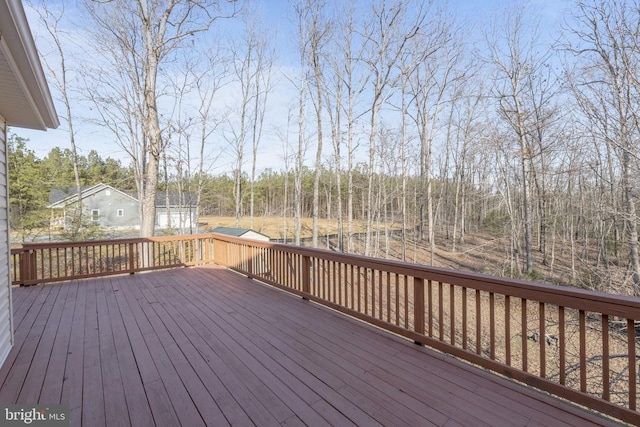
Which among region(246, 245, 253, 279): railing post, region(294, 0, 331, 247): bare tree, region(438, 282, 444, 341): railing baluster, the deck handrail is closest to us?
the deck handrail

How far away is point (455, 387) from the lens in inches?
80.5

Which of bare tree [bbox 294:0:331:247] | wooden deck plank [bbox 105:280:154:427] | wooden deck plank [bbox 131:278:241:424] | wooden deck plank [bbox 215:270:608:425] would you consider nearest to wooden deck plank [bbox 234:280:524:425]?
wooden deck plank [bbox 215:270:608:425]

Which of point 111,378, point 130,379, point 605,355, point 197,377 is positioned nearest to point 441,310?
point 605,355

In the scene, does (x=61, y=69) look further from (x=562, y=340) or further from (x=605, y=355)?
(x=605, y=355)

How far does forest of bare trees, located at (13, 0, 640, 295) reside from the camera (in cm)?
604

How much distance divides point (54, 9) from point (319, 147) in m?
8.61

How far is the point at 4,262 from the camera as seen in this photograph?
277 centimetres

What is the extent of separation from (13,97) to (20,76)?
54cm

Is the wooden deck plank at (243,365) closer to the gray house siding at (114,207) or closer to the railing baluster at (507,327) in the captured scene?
the railing baluster at (507,327)

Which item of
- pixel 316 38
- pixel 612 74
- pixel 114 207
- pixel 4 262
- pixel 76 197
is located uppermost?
pixel 316 38

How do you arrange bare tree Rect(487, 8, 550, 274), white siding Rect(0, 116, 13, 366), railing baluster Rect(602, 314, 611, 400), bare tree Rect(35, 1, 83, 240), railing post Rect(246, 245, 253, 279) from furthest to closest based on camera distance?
bare tree Rect(487, 8, 550, 274)
bare tree Rect(35, 1, 83, 240)
railing post Rect(246, 245, 253, 279)
white siding Rect(0, 116, 13, 366)
railing baluster Rect(602, 314, 611, 400)

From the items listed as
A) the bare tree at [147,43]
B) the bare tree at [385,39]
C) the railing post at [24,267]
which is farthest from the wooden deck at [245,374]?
the bare tree at [385,39]

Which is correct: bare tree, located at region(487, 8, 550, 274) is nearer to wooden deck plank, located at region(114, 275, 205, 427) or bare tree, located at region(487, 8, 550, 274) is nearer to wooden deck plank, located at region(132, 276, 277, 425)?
wooden deck plank, located at region(132, 276, 277, 425)

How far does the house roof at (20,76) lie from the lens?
159 cm
